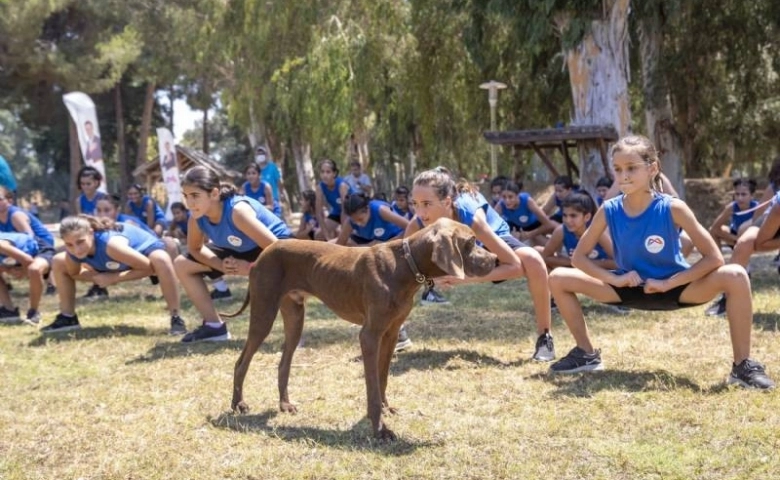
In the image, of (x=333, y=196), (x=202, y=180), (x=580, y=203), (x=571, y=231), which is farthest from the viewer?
(x=333, y=196)

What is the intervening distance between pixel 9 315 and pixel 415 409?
234 inches

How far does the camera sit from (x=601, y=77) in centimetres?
1545

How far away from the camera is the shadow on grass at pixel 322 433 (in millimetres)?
4212

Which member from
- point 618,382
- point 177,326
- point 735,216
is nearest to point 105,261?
point 177,326

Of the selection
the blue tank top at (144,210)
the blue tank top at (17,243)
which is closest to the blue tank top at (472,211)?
→ the blue tank top at (17,243)

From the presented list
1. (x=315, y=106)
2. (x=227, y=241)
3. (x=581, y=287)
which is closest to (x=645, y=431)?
(x=581, y=287)

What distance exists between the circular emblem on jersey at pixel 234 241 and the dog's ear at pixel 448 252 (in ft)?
10.0

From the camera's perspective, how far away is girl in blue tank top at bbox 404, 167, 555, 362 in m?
5.63

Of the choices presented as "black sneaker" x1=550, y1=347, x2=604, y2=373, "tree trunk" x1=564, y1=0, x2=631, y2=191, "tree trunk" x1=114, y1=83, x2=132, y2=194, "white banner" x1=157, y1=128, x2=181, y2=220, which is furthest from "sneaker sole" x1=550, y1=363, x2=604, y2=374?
"tree trunk" x1=114, y1=83, x2=132, y2=194

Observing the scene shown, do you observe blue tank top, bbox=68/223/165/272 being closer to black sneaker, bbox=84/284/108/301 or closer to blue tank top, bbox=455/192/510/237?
black sneaker, bbox=84/284/108/301

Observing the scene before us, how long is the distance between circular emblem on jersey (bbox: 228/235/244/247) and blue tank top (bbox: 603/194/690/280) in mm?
3070

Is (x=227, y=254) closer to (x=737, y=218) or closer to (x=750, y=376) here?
(x=750, y=376)

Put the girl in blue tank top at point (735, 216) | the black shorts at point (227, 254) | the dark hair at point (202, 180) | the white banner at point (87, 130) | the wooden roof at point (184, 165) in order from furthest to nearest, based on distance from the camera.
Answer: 1. the wooden roof at point (184, 165)
2. the white banner at point (87, 130)
3. the girl in blue tank top at point (735, 216)
4. the black shorts at point (227, 254)
5. the dark hair at point (202, 180)

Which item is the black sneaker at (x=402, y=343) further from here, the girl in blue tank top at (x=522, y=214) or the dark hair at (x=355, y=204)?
the girl in blue tank top at (x=522, y=214)
